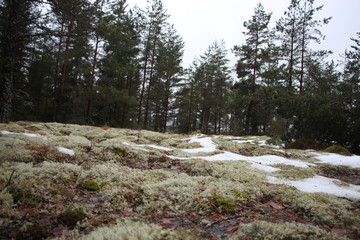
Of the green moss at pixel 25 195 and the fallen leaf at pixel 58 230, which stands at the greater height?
the green moss at pixel 25 195

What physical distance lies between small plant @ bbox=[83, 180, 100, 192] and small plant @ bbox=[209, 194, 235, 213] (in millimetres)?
1684

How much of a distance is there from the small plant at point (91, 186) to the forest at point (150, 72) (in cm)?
420

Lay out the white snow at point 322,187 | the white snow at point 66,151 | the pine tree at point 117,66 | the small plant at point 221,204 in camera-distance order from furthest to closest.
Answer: the pine tree at point 117,66
the white snow at point 66,151
the white snow at point 322,187
the small plant at point 221,204

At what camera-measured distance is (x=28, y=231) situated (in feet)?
4.84

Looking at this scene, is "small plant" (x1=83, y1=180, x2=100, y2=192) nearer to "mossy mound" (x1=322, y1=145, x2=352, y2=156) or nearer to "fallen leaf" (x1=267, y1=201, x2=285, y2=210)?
"fallen leaf" (x1=267, y1=201, x2=285, y2=210)

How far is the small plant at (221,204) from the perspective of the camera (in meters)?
2.34

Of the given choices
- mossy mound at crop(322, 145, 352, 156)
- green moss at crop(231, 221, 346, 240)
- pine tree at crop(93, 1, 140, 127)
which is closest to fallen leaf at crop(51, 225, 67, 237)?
green moss at crop(231, 221, 346, 240)

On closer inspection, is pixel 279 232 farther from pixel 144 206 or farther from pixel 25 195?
pixel 25 195

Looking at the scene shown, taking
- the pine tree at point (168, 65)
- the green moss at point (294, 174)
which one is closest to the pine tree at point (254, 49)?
the pine tree at point (168, 65)

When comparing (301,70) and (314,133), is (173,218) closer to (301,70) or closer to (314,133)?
(314,133)

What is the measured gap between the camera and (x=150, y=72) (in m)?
19.2

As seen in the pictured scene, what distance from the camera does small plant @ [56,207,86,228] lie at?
1.73 m

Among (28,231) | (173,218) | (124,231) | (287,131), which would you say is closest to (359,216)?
(173,218)

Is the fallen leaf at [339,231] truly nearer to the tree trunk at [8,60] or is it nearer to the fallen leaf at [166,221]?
the fallen leaf at [166,221]
